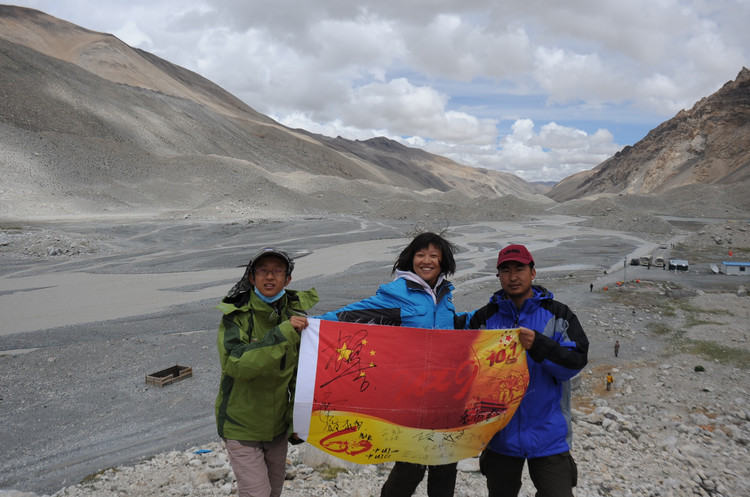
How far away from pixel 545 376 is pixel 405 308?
99cm

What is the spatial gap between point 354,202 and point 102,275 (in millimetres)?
53537

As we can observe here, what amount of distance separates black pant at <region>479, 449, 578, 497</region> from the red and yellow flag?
169mm

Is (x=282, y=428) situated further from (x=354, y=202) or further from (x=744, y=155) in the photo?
(x=744, y=155)

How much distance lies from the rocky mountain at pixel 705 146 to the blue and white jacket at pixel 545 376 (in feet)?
344

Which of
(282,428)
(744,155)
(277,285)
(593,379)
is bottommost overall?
(593,379)

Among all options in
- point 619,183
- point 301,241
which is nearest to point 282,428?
point 301,241

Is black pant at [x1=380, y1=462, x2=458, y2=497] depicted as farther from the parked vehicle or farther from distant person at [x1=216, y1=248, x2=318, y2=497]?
the parked vehicle

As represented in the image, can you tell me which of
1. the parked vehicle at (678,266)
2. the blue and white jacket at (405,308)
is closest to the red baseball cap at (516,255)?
the blue and white jacket at (405,308)

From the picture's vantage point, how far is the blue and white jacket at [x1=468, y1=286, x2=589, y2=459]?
A: 2.92 metres

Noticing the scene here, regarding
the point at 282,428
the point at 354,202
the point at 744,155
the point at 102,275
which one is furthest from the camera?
the point at 744,155

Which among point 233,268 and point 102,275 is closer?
point 102,275

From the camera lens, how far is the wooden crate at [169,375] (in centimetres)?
961

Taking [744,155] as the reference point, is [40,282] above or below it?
below

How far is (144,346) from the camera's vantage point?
12305 millimetres
